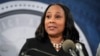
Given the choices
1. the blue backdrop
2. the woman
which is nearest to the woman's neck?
the woman

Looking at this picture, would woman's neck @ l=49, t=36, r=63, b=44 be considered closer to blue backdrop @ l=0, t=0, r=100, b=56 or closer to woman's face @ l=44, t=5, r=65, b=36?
woman's face @ l=44, t=5, r=65, b=36

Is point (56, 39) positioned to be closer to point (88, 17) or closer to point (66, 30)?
point (66, 30)

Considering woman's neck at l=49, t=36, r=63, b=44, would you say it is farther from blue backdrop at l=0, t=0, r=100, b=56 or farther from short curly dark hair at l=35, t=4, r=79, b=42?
blue backdrop at l=0, t=0, r=100, b=56

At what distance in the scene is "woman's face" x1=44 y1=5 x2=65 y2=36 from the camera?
1.56 metres

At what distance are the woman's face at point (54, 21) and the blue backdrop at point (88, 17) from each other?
2.82ft

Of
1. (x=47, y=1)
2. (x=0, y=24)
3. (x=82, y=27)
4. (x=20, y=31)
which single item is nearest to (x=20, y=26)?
(x=20, y=31)

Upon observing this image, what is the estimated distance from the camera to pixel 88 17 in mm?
2537

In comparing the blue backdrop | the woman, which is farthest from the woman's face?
the blue backdrop

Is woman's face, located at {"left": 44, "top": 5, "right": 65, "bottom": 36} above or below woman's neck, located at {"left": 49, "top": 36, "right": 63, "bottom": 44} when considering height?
above

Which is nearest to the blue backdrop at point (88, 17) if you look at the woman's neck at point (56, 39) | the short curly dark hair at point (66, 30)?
the short curly dark hair at point (66, 30)

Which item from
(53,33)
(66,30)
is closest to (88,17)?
(66,30)

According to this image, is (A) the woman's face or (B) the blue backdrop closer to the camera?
(A) the woman's face

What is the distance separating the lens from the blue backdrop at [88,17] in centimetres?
250

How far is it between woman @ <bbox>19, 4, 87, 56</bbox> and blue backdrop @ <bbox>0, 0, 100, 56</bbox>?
2.68ft
